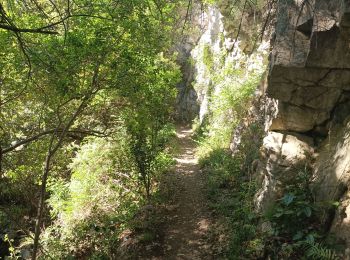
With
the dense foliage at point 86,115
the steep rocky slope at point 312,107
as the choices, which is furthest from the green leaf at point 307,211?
the dense foliage at point 86,115

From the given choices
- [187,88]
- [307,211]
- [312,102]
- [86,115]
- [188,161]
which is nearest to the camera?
[307,211]

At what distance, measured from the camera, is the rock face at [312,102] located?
507cm

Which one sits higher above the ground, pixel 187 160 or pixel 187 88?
pixel 187 88

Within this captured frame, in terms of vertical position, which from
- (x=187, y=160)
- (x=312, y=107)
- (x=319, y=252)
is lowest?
(x=187, y=160)

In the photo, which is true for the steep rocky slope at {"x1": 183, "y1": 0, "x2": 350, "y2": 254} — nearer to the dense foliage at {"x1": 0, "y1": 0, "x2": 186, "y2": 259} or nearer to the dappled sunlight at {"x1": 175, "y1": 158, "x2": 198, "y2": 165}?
the dense foliage at {"x1": 0, "y1": 0, "x2": 186, "y2": 259}

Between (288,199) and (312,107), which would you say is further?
(312,107)

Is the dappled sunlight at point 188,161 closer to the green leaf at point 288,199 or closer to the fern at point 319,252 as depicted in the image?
the green leaf at point 288,199

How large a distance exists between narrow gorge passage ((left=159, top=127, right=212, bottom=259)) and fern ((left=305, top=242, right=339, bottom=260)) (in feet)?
7.81

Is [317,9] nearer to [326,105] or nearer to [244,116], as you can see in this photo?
[326,105]

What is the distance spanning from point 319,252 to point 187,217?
14.0ft

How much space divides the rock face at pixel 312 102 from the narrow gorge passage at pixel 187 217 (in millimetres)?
1606

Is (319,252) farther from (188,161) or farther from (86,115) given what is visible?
(188,161)

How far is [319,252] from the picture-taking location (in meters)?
4.31

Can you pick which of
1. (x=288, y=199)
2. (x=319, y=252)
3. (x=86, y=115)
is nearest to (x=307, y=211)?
(x=288, y=199)
